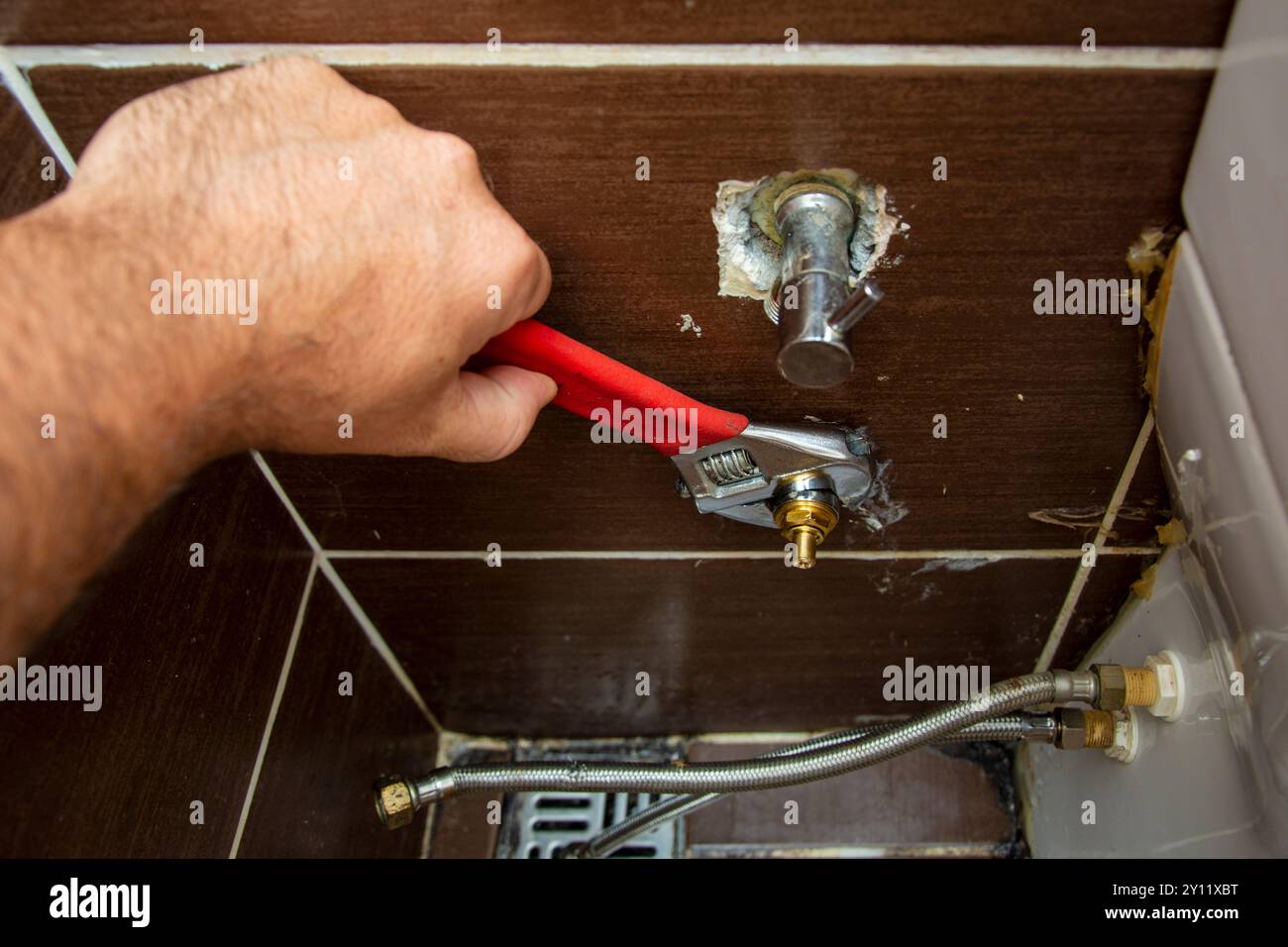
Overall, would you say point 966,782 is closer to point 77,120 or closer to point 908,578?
point 908,578

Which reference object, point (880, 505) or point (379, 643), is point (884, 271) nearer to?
point (880, 505)

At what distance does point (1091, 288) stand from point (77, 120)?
1.68 feet

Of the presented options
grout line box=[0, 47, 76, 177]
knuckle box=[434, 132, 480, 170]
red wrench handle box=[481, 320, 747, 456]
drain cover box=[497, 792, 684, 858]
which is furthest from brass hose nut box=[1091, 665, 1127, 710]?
grout line box=[0, 47, 76, 177]

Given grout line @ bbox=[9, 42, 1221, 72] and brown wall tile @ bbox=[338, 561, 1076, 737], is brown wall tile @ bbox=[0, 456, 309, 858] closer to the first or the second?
brown wall tile @ bbox=[338, 561, 1076, 737]

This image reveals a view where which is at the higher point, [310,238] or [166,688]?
[310,238]

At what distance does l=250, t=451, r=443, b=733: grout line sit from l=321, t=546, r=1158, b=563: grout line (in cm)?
2

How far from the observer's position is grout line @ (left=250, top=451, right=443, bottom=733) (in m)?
Answer: 0.70

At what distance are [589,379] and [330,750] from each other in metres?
0.43

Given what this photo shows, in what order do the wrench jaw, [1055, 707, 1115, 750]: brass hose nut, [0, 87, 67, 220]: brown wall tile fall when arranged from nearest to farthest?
[0, 87, 67, 220]: brown wall tile, the wrench jaw, [1055, 707, 1115, 750]: brass hose nut

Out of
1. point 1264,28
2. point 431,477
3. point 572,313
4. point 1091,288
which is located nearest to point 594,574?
point 431,477

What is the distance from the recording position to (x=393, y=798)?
77cm

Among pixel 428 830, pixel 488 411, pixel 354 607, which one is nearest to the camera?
pixel 488 411

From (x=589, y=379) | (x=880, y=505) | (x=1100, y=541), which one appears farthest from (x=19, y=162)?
(x=1100, y=541)

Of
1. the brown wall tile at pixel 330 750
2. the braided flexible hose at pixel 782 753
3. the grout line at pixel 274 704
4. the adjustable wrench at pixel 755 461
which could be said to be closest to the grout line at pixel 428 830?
the brown wall tile at pixel 330 750
